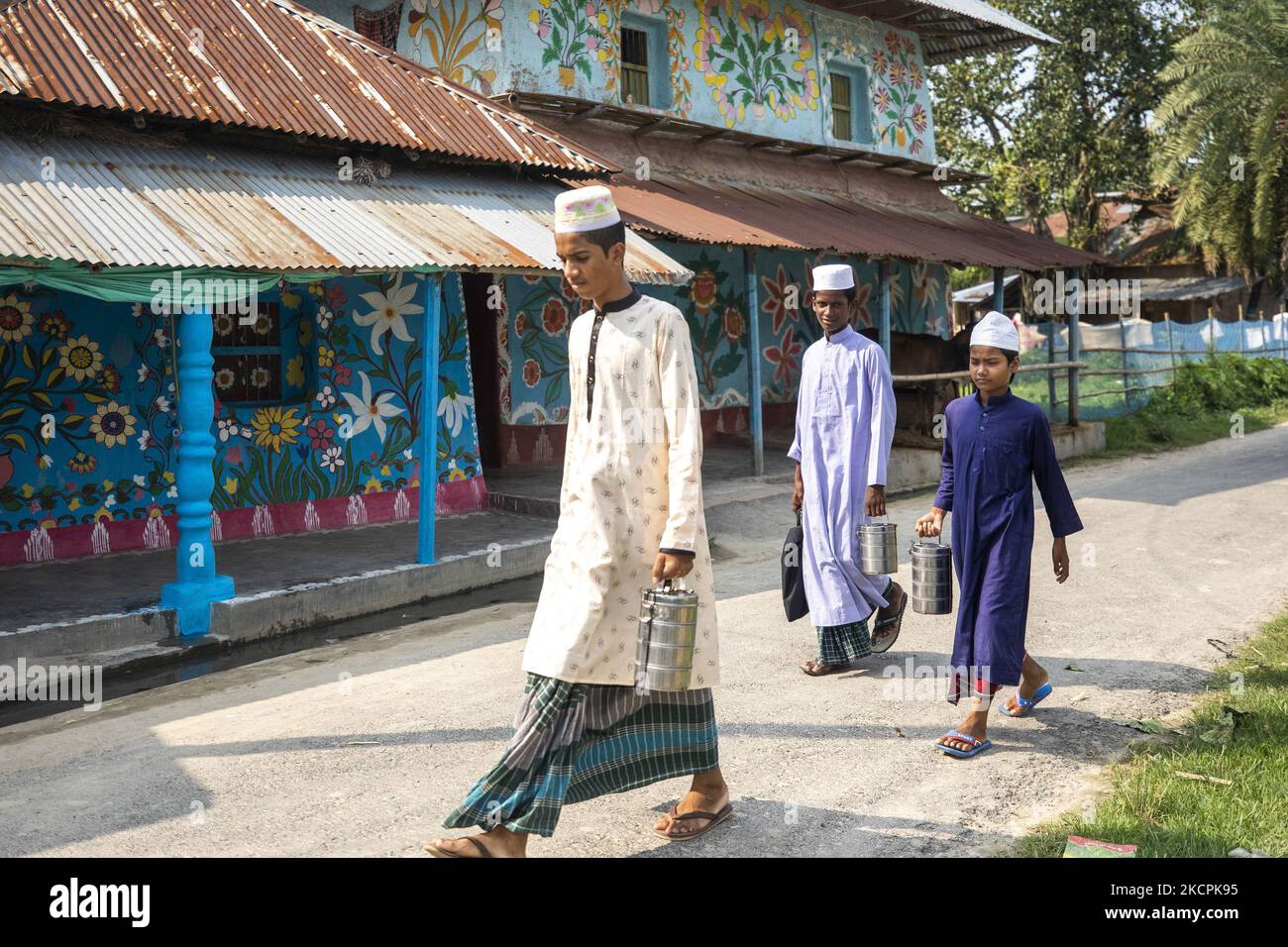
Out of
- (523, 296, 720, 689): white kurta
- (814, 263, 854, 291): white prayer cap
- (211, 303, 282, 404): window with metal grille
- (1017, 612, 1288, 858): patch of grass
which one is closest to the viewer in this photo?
(523, 296, 720, 689): white kurta

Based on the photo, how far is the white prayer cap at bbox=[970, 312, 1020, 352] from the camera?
4863 mm

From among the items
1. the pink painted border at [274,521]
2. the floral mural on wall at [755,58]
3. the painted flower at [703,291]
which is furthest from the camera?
the painted flower at [703,291]

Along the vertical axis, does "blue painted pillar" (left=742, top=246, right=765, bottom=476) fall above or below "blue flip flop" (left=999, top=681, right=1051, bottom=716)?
above

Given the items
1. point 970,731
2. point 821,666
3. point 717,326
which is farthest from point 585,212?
point 717,326

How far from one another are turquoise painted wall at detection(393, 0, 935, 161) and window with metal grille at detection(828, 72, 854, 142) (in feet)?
0.86

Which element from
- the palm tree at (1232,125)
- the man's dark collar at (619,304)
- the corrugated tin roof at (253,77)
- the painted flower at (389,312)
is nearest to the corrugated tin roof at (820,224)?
the corrugated tin roof at (253,77)

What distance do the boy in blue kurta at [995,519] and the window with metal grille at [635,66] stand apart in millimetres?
10218

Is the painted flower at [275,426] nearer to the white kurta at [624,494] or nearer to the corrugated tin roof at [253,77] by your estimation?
the corrugated tin roof at [253,77]

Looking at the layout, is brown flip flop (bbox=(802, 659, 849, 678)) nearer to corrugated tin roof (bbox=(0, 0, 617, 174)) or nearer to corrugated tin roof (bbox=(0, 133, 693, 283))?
corrugated tin roof (bbox=(0, 133, 693, 283))

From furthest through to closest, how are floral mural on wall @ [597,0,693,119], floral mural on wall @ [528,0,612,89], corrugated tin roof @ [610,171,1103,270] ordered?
floral mural on wall @ [597,0,693,119] < floral mural on wall @ [528,0,612,89] < corrugated tin roof @ [610,171,1103,270]

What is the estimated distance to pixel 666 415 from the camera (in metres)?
3.79

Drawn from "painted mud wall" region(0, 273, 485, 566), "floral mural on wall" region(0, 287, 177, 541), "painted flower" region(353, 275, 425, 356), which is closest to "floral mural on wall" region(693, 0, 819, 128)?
"painted mud wall" region(0, 273, 485, 566)

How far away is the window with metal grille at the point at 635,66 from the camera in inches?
565

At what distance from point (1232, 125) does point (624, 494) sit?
25.8m
